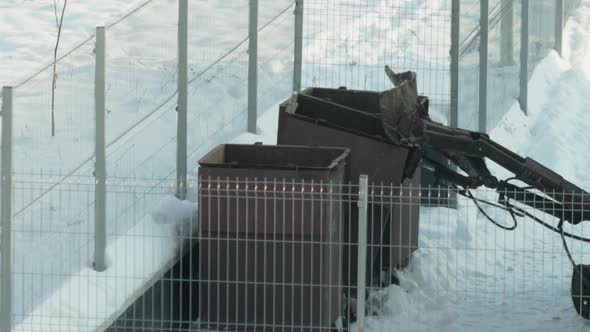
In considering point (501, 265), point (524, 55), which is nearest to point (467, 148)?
point (501, 265)

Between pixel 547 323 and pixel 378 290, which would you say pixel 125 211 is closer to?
pixel 378 290

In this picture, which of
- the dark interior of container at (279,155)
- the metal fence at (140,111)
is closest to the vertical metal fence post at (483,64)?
the metal fence at (140,111)

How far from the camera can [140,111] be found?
11.4m

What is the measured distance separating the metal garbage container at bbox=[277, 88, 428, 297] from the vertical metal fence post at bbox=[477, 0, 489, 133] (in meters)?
3.15

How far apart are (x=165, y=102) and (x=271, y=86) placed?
356 centimetres

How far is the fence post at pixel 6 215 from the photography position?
9789 mm

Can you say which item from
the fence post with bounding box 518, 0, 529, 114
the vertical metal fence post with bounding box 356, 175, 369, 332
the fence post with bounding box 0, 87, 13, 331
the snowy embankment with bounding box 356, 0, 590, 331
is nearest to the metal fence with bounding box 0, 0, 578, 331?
the fence post with bounding box 0, 87, 13, 331

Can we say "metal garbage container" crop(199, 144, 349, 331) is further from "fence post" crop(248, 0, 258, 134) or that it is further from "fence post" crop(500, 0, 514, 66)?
"fence post" crop(500, 0, 514, 66)

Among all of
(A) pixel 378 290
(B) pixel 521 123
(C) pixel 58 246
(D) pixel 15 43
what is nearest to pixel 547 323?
(A) pixel 378 290

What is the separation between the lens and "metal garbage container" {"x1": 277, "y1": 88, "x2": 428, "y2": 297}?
11578 mm

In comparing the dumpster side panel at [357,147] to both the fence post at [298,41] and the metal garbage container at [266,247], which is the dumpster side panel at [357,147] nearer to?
the metal garbage container at [266,247]

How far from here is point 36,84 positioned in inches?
394

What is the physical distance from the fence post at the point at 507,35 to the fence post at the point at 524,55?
0.95ft

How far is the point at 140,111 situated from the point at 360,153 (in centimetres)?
172
